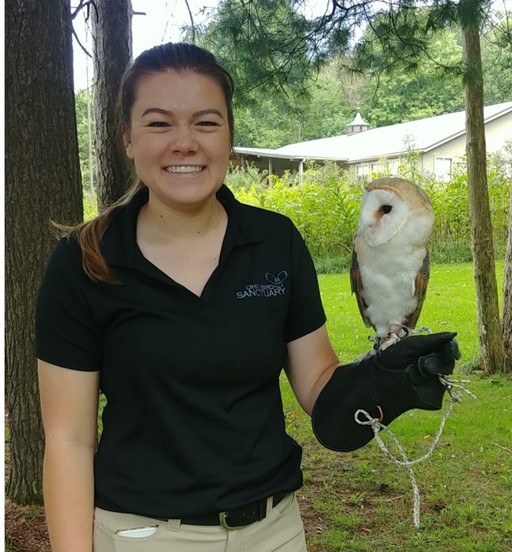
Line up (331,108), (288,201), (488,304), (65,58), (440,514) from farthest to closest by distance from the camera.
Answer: (331,108)
(288,201)
(488,304)
(440,514)
(65,58)

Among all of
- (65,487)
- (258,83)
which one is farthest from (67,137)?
(65,487)

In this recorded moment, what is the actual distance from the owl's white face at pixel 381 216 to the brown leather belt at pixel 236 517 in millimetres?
512

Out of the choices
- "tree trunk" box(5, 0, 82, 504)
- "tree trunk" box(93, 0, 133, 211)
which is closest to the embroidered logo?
"tree trunk" box(5, 0, 82, 504)

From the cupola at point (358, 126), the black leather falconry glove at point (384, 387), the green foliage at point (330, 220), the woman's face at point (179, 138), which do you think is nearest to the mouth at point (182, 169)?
the woman's face at point (179, 138)

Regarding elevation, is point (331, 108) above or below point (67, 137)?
above

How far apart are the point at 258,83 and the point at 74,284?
301 cm

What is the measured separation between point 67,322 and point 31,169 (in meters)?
1.66

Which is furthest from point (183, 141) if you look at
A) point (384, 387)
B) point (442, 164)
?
point (442, 164)

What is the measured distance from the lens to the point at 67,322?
3.67 ft

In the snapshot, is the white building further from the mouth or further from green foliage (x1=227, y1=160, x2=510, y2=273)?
the mouth

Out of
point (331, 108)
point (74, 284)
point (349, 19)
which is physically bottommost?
point (74, 284)

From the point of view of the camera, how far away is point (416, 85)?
13.6ft

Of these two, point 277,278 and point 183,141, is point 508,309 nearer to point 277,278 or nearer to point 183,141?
point 277,278

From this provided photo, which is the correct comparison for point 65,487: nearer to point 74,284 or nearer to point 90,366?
point 90,366
